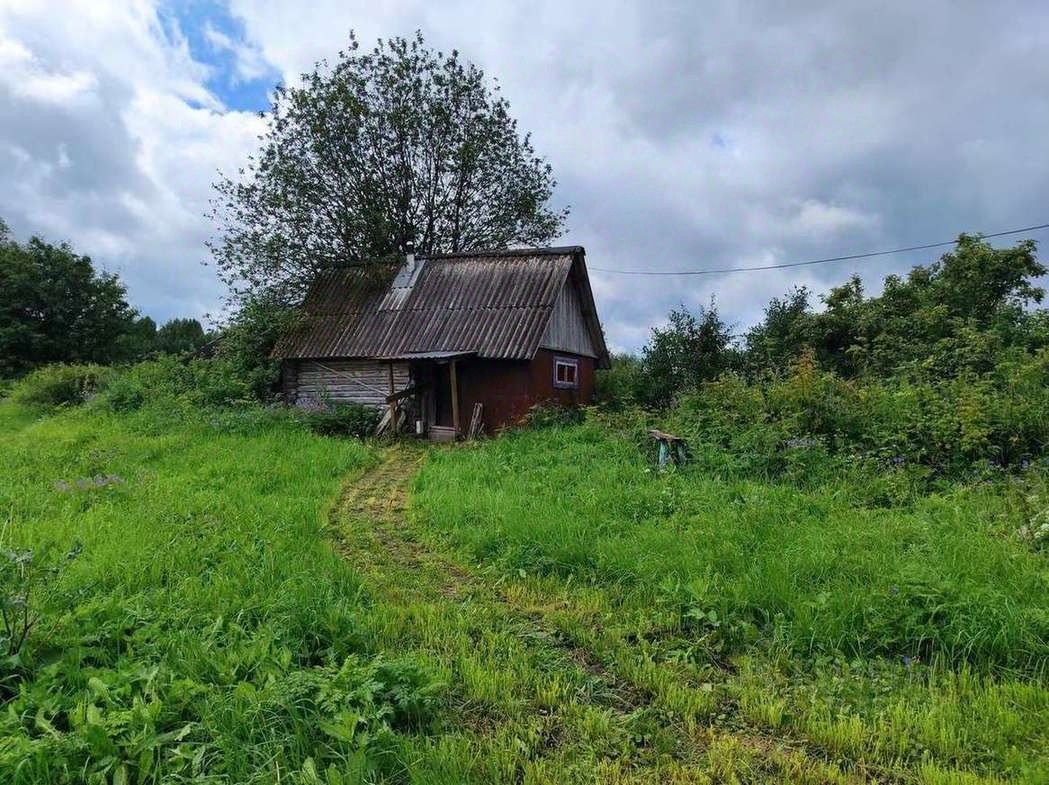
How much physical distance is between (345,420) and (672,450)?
934 cm

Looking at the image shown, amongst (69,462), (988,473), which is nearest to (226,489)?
(69,462)

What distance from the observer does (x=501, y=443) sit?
38.0 feet

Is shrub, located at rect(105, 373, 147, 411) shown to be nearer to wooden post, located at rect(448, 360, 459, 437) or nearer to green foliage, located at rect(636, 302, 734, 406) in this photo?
wooden post, located at rect(448, 360, 459, 437)

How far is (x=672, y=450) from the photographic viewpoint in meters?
8.38

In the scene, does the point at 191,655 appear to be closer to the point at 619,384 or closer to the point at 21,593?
the point at 21,593

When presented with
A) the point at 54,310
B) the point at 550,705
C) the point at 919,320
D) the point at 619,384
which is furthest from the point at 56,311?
the point at 919,320

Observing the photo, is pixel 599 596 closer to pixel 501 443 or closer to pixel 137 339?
pixel 501 443

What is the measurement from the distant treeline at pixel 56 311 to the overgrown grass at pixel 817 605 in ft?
80.9

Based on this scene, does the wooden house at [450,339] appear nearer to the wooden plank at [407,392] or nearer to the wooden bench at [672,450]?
the wooden plank at [407,392]

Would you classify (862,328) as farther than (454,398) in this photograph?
Yes

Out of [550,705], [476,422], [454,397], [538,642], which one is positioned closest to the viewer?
[550,705]

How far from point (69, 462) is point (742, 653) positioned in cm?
959

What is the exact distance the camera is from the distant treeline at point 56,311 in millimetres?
24516

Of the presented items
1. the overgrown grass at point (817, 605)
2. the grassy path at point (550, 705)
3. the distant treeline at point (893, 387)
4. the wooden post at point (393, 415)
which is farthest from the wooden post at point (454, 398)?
the grassy path at point (550, 705)
